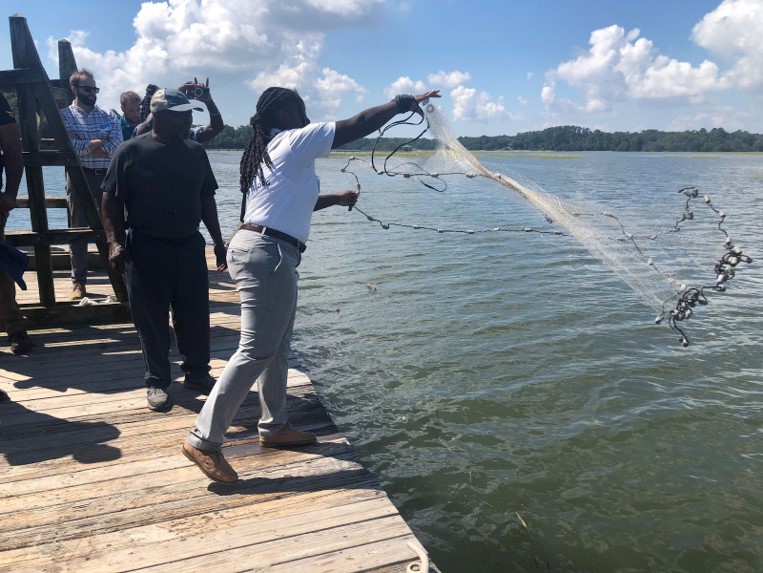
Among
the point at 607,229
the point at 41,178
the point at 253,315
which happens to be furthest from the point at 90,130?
the point at 607,229

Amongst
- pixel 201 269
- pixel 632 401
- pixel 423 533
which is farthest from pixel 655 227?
pixel 201 269

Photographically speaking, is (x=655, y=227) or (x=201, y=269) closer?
(x=201, y=269)

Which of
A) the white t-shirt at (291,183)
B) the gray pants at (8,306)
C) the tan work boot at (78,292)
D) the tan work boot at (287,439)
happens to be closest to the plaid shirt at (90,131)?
the tan work boot at (78,292)

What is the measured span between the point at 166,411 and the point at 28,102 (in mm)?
3419

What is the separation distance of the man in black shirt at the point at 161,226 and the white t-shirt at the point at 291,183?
1.04m

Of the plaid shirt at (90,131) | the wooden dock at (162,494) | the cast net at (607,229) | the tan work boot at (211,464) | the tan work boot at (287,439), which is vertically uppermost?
the plaid shirt at (90,131)

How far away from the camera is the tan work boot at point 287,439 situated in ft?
12.7

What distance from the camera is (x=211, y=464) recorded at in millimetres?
3352

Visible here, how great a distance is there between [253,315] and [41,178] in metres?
3.69

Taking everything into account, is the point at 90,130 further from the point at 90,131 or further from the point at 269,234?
the point at 269,234

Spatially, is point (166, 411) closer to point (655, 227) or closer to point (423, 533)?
point (423, 533)

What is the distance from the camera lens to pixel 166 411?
4.35 metres

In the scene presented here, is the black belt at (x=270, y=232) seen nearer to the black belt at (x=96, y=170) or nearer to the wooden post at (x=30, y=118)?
the wooden post at (x=30, y=118)

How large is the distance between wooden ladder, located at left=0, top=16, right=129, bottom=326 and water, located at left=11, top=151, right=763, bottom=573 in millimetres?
2890
